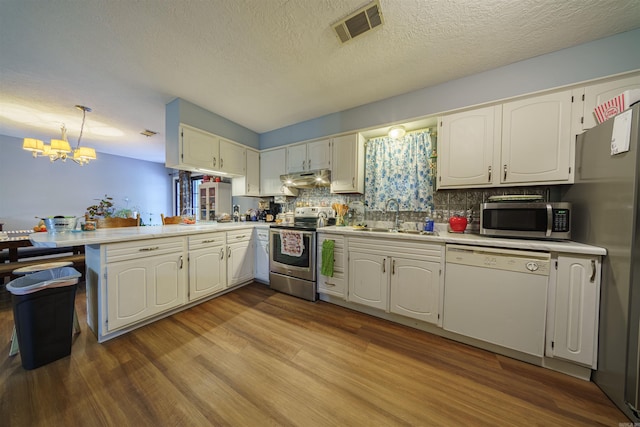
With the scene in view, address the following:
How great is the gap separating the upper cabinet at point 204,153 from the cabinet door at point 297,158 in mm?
816

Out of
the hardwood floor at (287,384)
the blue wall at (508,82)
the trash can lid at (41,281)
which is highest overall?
the blue wall at (508,82)

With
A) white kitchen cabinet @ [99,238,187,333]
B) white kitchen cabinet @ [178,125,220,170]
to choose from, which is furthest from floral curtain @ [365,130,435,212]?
white kitchen cabinet @ [99,238,187,333]

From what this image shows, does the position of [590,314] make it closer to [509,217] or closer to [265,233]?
[509,217]

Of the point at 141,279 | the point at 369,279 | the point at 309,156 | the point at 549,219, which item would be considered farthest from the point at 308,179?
the point at 549,219

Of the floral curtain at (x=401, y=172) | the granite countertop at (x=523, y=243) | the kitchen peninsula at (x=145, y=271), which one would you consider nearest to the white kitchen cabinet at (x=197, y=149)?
the kitchen peninsula at (x=145, y=271)

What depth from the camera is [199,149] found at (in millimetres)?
2754

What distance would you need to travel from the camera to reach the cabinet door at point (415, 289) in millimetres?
1813

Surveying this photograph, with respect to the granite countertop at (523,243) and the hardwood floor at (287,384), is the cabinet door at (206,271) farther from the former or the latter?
the granite countertop at (523,243)

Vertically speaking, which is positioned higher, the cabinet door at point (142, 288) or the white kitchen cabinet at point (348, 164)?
the white kitchen cabinet at point (348, 164)

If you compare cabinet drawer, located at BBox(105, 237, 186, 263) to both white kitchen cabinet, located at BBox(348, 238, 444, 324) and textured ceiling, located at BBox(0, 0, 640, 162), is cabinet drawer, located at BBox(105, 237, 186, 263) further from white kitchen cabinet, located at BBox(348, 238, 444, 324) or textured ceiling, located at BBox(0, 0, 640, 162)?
white kitchen cabinet, located at BBox(348, 238, 444, 324)

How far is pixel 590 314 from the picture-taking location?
1324mm

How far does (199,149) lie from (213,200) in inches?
59.3

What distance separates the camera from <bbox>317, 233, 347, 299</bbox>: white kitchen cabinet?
90.7 inches

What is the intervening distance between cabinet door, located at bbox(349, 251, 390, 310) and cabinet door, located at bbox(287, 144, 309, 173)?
1.57 meters
